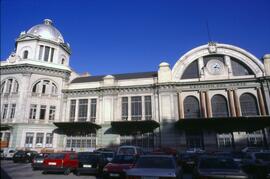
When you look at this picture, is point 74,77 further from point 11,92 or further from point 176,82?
point 176,82

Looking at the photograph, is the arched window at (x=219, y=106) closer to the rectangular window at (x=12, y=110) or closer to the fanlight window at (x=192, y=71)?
the fanlight window at (x=192, y=71)

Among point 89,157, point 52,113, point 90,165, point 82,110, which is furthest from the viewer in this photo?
point 82,110

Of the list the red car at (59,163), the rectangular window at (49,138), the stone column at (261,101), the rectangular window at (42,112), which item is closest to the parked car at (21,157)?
the rectangular window at (49,138)

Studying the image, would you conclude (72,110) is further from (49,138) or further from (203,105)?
(203,105)

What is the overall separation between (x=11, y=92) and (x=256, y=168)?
34.1m

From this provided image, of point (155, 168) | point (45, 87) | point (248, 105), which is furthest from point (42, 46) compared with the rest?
point (155, 168)

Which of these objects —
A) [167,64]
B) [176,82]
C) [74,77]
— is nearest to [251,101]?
[176,82]

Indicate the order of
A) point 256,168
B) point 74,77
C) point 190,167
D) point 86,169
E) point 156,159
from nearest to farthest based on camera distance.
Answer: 1. point 156,159
2. point 256,168
3. point 86,169
4. point 190,167
5. point 74,77

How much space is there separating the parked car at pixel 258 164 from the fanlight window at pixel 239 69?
69.3 ft

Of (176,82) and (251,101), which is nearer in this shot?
(251,101)

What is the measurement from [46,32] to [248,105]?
35.8 m

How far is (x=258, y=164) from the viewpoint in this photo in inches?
494

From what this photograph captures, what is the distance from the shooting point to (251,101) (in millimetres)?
30578

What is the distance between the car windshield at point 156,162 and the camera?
28.5 ft
